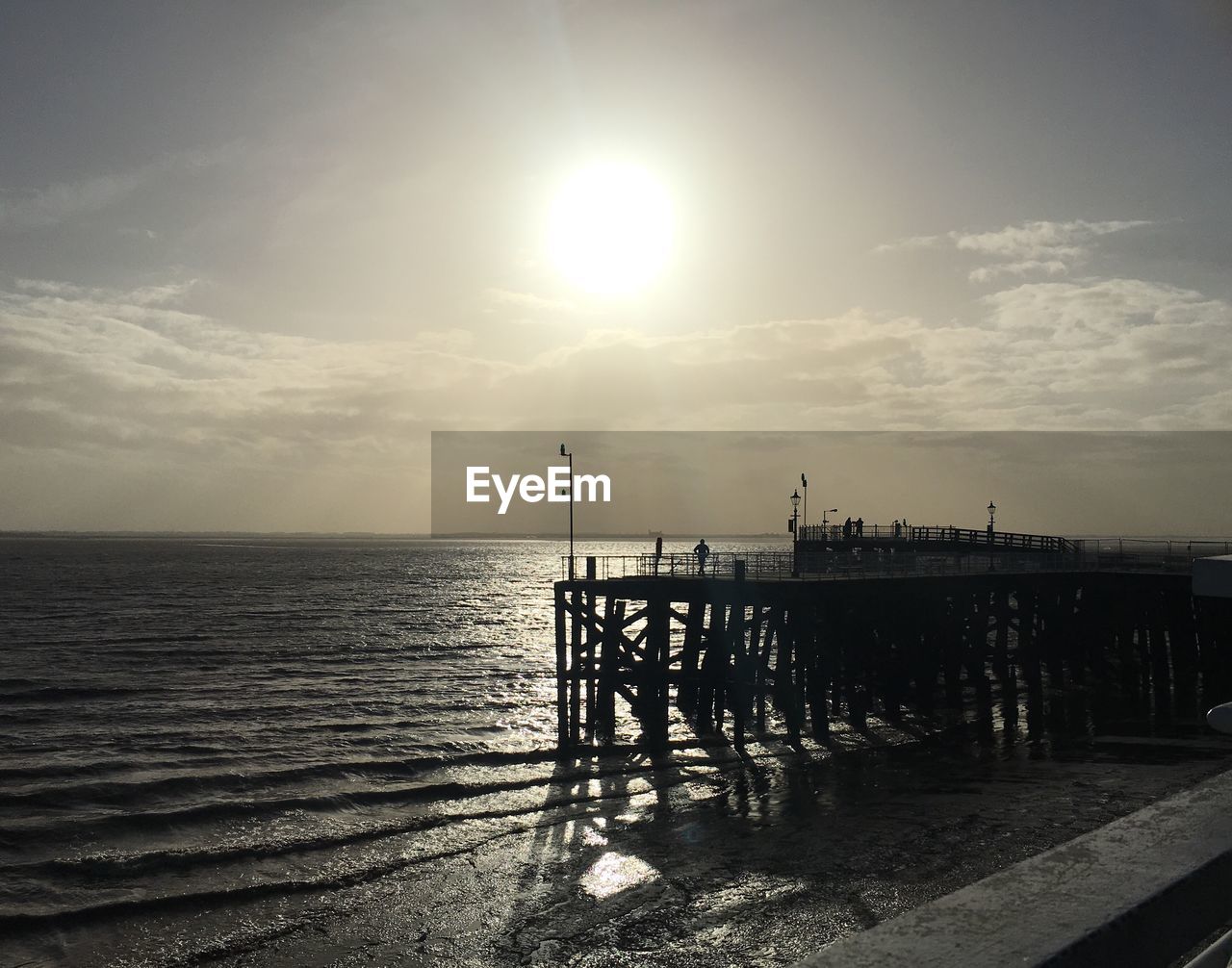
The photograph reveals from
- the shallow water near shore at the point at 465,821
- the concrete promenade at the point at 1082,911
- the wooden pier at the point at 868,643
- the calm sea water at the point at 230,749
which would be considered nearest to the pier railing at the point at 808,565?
the wooden pier at the point at 868,643

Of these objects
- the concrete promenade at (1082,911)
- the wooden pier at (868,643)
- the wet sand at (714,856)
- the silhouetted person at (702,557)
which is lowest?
the wet sand at (714,856)

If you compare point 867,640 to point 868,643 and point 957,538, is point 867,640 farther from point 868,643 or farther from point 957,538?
point 957,538

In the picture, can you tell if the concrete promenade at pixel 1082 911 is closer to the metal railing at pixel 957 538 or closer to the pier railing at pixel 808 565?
the pier railing at pixel 808 565

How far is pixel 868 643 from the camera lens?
34.7 meters

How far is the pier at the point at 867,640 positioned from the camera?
29.1 metres

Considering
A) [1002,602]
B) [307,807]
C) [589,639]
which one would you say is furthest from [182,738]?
[1002,602]

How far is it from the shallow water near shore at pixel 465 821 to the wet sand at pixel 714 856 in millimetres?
70

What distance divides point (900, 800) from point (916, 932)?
69.0 feet

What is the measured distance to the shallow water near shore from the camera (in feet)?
48.8

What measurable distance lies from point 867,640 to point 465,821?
719 inches

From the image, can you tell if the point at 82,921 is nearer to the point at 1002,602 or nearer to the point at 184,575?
the point at 1002,602

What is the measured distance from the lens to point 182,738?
28.7 m

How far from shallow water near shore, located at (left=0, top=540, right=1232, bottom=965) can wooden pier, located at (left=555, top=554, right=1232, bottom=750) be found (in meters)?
1.90

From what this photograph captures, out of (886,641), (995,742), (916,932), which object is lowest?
(995,742)
